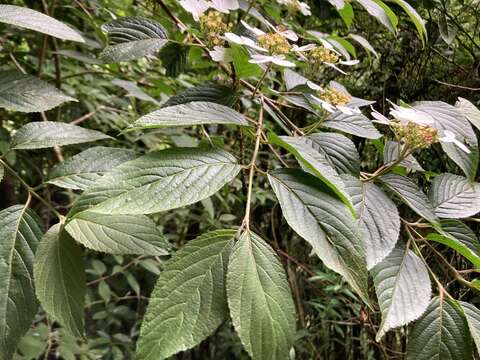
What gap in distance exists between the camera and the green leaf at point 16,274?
390 millimetres

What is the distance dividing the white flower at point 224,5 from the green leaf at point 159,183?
0.80ft

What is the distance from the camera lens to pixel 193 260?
1.18 ft

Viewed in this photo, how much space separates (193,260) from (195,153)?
0.11m

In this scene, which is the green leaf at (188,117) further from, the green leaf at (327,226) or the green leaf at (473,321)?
the green leaf at (473,321)

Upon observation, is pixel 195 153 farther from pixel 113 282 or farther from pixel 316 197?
pixel 113 282

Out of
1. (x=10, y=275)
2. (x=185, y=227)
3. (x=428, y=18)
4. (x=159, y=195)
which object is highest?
(x=428, y=18)

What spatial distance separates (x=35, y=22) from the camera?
1.55ft

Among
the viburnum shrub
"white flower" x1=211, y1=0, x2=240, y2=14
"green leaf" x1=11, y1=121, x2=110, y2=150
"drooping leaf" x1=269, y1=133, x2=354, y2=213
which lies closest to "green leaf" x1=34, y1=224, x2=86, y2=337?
the viburnum shrub

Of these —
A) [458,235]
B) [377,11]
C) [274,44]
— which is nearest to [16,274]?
[274,44]

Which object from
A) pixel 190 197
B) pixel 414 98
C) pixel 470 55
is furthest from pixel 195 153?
pixel 470 55

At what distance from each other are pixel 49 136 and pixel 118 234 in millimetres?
162

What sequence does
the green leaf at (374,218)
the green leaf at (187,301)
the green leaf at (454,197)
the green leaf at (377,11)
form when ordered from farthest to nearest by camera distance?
the green leaf at (377,11) → the green leaf at (454,197) → the green leaf at (374,218) → the green leaf at (187,301)

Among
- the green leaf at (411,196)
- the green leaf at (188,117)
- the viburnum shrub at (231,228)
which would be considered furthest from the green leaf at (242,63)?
the green leaf at (411,196)

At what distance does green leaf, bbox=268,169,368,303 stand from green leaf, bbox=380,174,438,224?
0.42 feet
